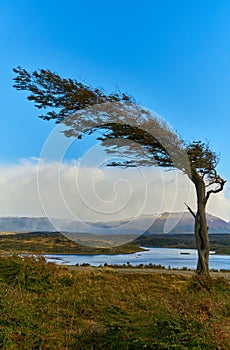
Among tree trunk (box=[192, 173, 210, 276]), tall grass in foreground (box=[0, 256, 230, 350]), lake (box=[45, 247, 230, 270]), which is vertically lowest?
lake (box=[45, 247, 230, 270])

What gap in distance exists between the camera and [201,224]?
16234 mm

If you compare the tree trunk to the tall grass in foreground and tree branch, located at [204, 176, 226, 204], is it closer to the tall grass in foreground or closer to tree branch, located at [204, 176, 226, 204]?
tree branch, located at [204, 176, 226, 204]

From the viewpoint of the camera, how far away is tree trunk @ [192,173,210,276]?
16062mm

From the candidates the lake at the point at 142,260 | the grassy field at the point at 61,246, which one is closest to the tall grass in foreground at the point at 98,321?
the grassy field at the point at 61,246

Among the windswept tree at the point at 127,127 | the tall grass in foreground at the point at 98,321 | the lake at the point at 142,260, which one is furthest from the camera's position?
the lake at the point at 142,260

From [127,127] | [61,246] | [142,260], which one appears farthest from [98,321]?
[61,246]

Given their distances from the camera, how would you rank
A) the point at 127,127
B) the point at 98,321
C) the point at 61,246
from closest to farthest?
1. the point at 98,321
2. the point at 127,127
3. the point at 61,246

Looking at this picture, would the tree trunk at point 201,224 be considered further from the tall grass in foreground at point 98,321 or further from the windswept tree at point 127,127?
the tall grass in foreground at point 98,321

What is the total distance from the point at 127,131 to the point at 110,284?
258 inches

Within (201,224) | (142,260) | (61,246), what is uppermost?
(201,224)

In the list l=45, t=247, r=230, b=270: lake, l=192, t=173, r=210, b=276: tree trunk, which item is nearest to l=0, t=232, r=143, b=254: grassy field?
l=45, t=247, r=230, b=270: lake

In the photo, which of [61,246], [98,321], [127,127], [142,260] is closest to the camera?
[98,321]

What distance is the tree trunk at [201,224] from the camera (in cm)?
1606

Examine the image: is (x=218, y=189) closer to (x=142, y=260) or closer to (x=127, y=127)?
(x=127, y=127)
